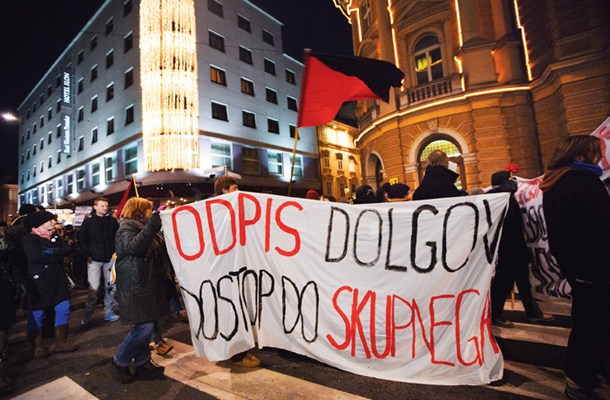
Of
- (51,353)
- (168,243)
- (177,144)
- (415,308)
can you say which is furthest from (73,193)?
(415,308)

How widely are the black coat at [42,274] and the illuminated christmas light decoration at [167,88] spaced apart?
14112mm

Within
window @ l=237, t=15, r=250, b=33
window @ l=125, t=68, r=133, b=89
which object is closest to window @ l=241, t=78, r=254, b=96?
window @ l=237, t=15, r=250, b=33

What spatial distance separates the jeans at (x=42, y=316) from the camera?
4031 millimetres

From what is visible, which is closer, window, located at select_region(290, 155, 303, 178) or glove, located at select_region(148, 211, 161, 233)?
glove, located at select_region(148, 211, 161, 233)

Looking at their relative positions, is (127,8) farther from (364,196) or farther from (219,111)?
(364,196)

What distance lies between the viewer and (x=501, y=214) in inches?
108

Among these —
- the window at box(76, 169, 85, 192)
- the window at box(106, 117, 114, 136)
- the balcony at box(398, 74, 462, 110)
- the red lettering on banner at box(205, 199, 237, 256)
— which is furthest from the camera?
the window at box(76, 169, 85, 192)

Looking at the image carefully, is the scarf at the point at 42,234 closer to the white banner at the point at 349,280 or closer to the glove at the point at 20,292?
the glove at the point at 20,292

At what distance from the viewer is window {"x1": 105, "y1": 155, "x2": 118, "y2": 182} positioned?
803 inches

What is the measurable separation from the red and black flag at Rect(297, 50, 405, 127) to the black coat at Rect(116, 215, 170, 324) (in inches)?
111

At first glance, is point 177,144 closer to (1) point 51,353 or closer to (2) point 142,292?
(1) point 51,353

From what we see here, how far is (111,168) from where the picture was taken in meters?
20.8

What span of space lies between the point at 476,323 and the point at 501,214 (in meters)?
0.96

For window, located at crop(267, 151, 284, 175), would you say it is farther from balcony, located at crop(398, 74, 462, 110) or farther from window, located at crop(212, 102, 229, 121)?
balcony, located at crop(398, 74, 462, 110)
